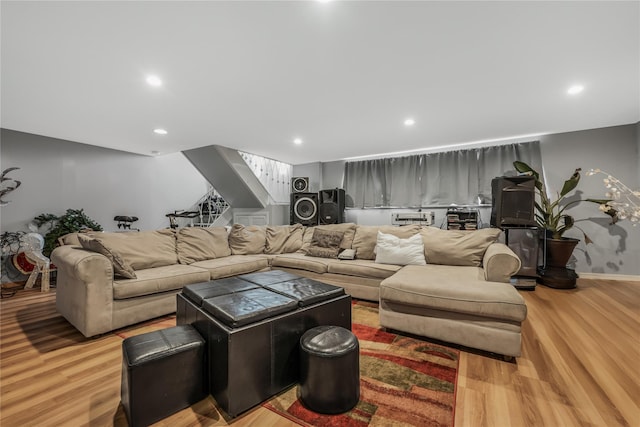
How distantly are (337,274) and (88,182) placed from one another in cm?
472

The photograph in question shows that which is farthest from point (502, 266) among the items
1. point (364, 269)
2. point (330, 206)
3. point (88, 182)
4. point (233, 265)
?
point (88, 182)

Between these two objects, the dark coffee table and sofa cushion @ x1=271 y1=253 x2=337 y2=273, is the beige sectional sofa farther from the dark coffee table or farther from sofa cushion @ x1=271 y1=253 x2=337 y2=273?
the dark coffee table

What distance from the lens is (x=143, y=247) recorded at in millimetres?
2754

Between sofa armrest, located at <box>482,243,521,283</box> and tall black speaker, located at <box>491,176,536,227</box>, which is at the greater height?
tall black speaker, located at <box>491,176,536,227</box>

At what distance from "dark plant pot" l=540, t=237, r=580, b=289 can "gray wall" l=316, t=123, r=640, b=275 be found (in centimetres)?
70

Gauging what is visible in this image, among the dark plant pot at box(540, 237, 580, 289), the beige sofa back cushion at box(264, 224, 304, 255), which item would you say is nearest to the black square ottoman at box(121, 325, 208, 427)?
the beige sofa back cushion at box(264, 224, 304, 255)

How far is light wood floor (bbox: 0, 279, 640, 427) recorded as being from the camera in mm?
1257

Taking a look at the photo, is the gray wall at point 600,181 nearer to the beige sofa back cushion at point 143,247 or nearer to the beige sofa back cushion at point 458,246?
the beige sofa back cushion at point 458,246

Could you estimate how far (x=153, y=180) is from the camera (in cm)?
568

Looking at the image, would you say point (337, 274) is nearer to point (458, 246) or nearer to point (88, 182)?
point (458, 246)

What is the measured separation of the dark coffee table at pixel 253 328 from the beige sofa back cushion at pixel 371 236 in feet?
4.81

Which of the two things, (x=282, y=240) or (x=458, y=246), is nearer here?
(x=458, y=246)

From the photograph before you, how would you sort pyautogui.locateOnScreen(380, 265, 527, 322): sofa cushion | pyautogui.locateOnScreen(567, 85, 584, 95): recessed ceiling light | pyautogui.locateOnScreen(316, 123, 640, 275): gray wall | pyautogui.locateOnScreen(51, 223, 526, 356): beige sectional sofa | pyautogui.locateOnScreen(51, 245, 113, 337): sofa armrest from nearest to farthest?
pyautogui.locateOnScreen(380, 265, 527, 322): sofa cushion < pyautogui.locateOnScreen(51, 223, 526, 356): beige sectional sofa < pyautogui.locateOnScreen(51, 245, 113, 337): sofa armrest < pyautogui.locateOnScreen(567, 85, 584, 95): recessed ceiling light < pyautogui.locateOnScreen(316, 123, 640, 275): gray wall

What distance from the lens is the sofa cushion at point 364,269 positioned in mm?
2738
